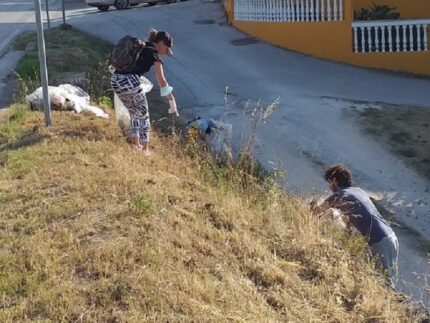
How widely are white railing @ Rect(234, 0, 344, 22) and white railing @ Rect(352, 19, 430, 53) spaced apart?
0.52 m

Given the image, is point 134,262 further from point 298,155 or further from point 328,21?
point 328,21

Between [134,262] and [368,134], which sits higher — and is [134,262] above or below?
above

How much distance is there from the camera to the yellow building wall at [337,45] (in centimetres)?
1280

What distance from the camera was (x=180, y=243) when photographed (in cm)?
468

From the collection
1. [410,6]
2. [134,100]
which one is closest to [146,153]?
[134,100]

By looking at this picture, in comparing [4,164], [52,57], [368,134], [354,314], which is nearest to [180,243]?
[354,314]

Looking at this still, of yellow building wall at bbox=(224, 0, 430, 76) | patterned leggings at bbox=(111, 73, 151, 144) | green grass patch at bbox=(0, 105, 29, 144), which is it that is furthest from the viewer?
yellow building wall at bbox=(224, 0, 430, 76)

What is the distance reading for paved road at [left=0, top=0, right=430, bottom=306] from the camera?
791 cm

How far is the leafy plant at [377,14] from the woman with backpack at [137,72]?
764cm

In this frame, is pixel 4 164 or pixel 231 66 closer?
pixel 4 164

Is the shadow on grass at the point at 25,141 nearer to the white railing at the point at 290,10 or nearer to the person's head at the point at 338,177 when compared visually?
the person's head at the point at 338,177

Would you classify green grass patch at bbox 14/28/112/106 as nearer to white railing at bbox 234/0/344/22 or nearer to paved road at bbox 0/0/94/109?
paved road at bbox 0/0/94/109

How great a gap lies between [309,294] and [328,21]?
9753 millimetres

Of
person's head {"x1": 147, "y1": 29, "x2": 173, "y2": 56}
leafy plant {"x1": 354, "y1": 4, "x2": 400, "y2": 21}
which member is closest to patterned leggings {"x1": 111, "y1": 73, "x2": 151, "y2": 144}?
person's head {"x1": 147, "y1": 29, "x2": 173, "y2": 56}
